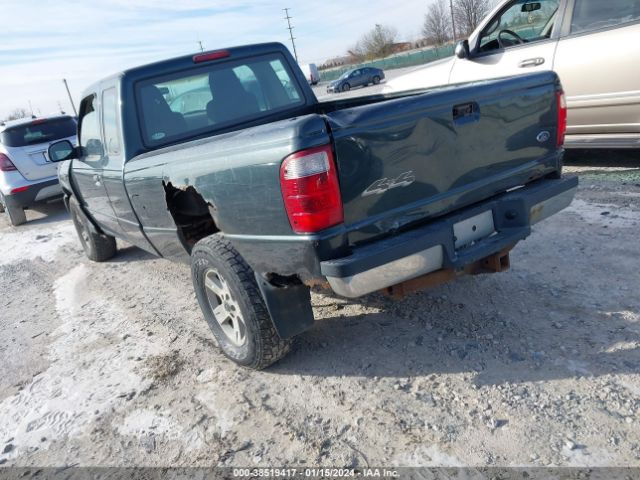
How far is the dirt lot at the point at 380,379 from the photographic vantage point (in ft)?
7.67

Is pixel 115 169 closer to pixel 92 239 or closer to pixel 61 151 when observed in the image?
pixel 61 151

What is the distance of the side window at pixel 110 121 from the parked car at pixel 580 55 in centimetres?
375

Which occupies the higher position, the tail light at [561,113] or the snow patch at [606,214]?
the tail light at [561,113]

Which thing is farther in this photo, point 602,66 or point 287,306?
point 602,66

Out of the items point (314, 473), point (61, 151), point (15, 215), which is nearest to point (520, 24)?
point (61, 151)

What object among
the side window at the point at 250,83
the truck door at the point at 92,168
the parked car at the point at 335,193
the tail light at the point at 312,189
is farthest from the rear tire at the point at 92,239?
the tail light at the point at 312,189

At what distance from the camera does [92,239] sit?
571 centimetres

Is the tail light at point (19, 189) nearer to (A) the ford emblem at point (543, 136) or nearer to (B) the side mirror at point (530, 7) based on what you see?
(B) the side mirror at point (530, 7)

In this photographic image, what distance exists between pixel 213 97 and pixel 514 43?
4006 millimetres

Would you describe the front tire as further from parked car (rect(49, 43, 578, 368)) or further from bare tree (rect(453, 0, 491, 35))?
bare tree (rect(453, 0, 491, 35))

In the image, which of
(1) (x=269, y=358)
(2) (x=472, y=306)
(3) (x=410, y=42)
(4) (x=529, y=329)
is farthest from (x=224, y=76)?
(3) (x=410, y=42)

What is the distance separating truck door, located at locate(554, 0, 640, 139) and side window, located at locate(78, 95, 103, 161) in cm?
471

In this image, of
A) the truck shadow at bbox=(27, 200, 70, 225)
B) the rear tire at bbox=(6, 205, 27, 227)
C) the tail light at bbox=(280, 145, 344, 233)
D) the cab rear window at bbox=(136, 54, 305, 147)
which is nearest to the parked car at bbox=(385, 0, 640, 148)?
the cab rear window at bbox=(136, 54, 305, 147)

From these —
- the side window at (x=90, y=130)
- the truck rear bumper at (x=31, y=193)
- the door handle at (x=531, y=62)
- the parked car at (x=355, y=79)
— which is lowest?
the parked car at (x=355, y=79)
